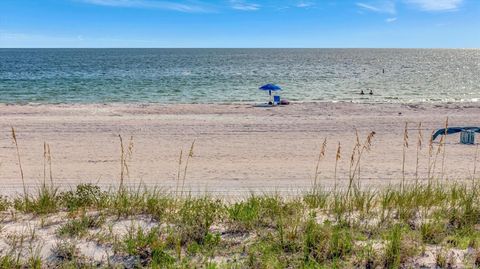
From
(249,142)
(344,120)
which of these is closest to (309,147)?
(249,142)

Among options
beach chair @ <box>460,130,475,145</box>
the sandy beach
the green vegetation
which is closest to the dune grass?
the green vegetation

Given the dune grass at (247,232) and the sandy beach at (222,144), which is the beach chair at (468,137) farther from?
the dune grass at (247,232)

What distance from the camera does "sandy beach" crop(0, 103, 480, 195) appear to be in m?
10.6

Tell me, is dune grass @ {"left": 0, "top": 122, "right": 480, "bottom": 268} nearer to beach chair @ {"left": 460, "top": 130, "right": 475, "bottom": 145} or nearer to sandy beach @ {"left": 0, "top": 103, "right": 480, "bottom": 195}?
sandy beach @ {"left": 0, "top": 103, "right": 480, "bottom": 195}

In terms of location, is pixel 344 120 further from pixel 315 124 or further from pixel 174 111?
pixel 174 111

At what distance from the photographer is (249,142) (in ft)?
51.1

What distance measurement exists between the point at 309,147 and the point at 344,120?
6.82 metres

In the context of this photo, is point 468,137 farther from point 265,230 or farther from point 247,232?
point 247,232

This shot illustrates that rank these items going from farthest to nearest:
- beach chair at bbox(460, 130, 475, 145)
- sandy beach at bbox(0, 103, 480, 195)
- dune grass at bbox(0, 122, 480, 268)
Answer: beach chair at bbox(460, 130, 475, 145) → sandy beach at bbox(0, 103, 480, 195) → dune grass at bbox(0, 122, 480, 268)

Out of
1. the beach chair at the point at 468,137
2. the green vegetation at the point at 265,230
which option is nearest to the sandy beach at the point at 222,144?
the beach chair at the point at 468,137

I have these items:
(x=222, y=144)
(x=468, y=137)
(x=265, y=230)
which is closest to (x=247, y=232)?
(x=265, y=230)

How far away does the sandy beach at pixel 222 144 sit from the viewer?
10.6m

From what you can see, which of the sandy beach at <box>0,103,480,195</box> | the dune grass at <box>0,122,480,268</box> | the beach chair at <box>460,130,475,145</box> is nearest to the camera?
the dune grass at <box>0,122,480,268</box>

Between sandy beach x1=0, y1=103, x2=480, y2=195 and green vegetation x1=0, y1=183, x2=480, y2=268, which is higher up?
green vegetation x1=0, y1=183, x2=480, y2=268
